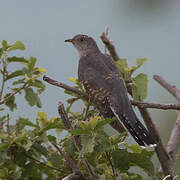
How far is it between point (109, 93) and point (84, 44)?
4.76 ft

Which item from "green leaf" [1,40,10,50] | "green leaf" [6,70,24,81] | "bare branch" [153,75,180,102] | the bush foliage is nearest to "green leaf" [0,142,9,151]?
the bush foliage

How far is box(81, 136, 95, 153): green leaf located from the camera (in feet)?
6.30

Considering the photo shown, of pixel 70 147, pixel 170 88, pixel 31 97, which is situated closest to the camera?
pixel 70 147

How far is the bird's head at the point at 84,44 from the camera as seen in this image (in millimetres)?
4781

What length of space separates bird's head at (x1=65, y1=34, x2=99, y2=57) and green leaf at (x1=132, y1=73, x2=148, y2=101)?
6.05 feet

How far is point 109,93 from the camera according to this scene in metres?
3.61

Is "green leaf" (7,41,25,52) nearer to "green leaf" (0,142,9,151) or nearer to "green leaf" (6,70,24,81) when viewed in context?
"green leaf" (6,70,24,81)

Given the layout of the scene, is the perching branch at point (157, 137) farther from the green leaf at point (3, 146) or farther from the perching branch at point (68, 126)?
the green leaf at point (3, 146)

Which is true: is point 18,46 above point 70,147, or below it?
above

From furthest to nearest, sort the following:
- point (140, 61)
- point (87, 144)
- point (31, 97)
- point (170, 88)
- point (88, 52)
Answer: point (88, 52)
point (170, 88)
point (140, 61)
point (31, 97)
point (87, 144)

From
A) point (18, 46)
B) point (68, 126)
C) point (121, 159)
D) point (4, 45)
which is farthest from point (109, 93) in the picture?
point (68, 126)

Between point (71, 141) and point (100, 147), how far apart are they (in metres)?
0.18

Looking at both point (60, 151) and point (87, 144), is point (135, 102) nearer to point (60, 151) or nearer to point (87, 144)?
point (60, 151)

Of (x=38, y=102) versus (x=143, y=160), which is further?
(x=38, y=102)
